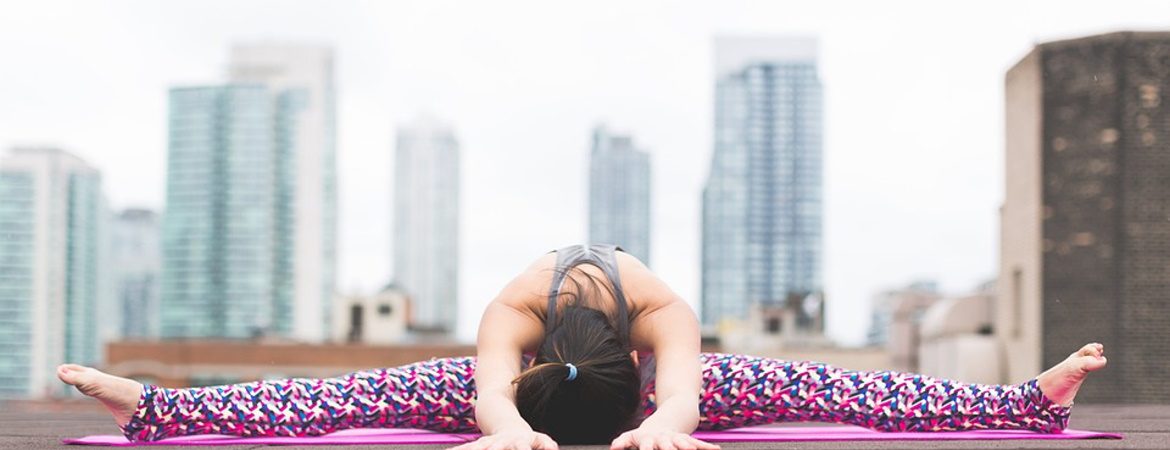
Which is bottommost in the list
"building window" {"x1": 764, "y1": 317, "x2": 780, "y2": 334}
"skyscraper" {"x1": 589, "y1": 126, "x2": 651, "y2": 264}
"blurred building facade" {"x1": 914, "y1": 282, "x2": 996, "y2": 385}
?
"building window" {"x1": 764, "y1": 317, "x2": 780, "y2": 334}

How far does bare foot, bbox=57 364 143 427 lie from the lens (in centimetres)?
272

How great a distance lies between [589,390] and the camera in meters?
2.55

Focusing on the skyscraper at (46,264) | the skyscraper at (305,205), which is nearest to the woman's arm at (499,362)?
the skyscraper at (46,264)

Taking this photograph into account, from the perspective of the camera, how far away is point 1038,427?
2.94 m

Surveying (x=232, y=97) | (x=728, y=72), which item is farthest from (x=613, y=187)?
(x=232, y=97)

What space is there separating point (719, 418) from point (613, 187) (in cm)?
13616

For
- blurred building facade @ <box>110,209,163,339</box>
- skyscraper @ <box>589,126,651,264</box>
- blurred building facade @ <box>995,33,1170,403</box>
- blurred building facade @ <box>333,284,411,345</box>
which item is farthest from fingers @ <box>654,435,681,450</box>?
skyscraper @ <box>589,126,651,264</box>

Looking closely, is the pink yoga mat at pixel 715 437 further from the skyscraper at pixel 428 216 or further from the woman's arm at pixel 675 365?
the skyscraper at pixel 428 216

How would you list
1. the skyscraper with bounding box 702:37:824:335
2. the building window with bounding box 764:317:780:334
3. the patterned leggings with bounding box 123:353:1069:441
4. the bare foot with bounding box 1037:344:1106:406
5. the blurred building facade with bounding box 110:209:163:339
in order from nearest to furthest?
the bare foot with bounding box 1037:344:1106:406 < the patterned leggings with bounding box 123:353:1069:441 < the building window with bounding box 764:317:780:334 < the skyscraper with bounding box 702:37:824:335 < the blurred building facade with bounding box 110:209:163:339

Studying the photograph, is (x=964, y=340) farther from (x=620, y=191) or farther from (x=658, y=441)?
(x=620, y=191)

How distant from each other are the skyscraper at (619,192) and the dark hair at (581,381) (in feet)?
428

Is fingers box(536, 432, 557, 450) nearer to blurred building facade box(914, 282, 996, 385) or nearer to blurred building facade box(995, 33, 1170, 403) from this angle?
blurred building facade box(995, 33, 1170, 403)

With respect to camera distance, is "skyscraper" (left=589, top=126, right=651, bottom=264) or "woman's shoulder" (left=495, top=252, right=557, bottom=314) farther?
"skyscraper" (left=589, top=126, right=651, bottom=264)

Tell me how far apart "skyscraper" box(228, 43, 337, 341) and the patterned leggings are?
3998 inches
